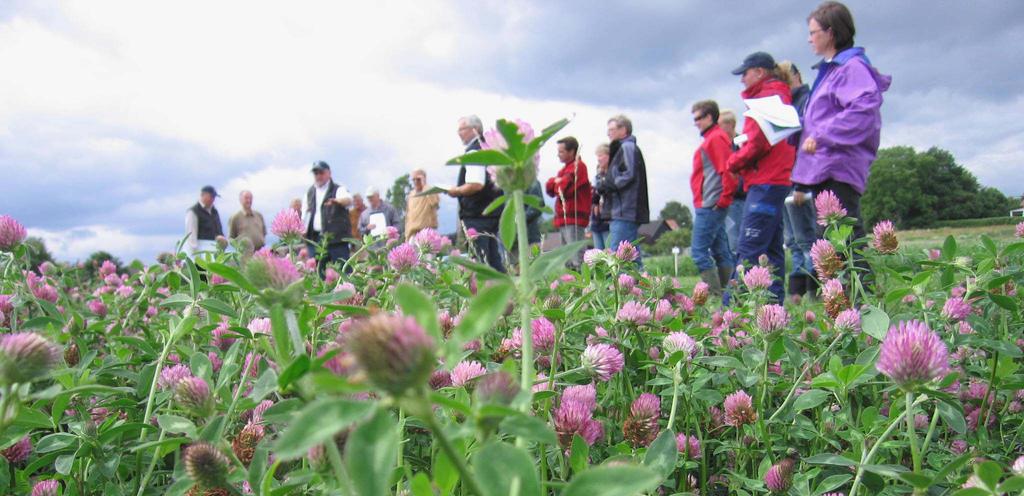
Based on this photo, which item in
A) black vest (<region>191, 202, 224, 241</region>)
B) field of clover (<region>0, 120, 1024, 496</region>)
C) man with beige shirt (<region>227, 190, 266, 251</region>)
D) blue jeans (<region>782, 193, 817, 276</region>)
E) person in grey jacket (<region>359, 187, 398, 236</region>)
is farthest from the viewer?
person in grey jacket (<region>359, 187, 398, 236</region>)

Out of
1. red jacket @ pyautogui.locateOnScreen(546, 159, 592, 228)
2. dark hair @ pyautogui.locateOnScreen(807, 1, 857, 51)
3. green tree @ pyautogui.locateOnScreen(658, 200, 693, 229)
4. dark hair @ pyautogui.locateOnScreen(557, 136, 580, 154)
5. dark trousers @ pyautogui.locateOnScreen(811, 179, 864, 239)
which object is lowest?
dark trousers @ pyautogui.locateOnScreen(811, 179, 864, 239)

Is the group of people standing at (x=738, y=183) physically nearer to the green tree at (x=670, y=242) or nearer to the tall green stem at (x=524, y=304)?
the tall green stem at (x=524, y=304)

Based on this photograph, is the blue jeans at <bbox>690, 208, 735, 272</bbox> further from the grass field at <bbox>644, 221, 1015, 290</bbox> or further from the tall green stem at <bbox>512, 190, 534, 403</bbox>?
the tall green stem at <bbox>512, 190, 534, 403</bbox>

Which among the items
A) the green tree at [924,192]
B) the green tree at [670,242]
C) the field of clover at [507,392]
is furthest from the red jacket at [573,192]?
the green tree at [924,192]

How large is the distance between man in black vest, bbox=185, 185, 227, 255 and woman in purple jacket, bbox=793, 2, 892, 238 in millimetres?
5035

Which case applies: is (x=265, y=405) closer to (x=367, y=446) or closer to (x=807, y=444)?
(x=367, y=446)

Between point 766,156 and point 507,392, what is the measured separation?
3.45 meters

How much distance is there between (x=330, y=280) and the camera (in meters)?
2.19

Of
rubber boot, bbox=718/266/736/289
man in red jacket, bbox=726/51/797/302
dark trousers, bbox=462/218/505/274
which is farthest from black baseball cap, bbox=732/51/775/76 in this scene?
dark trousers, bbox=462/218/505/274

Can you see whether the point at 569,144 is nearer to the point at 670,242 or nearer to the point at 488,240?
the point at 488,240

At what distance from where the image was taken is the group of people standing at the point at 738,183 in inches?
112

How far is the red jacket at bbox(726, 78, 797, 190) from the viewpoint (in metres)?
3.46

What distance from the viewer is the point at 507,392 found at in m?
0.42

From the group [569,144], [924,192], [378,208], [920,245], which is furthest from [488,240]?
[924,192]
